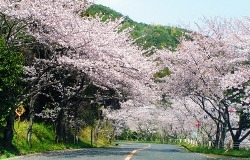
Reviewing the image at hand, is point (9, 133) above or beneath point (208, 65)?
beneath

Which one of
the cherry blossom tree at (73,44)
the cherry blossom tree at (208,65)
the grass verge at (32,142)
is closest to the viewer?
the grass verge at (32,142)

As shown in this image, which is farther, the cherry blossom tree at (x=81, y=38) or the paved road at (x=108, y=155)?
the cherry blossom tree at (x=81, y=38)

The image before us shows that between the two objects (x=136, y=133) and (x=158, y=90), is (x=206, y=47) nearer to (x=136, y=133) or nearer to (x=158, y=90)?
(x=158, y=90)

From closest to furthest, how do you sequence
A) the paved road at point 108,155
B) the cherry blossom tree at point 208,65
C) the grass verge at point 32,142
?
1. the paved road at point 108,155
2. the grass verge at point 32,142
3. the cherry blossom tree at point 208,65

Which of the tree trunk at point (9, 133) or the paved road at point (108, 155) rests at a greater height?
the tree trunk at point (9, 133)

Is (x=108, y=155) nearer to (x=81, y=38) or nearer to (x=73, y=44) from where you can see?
(x=73, y=44)

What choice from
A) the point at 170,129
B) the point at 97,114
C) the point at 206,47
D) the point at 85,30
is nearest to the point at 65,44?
the point at 85,30

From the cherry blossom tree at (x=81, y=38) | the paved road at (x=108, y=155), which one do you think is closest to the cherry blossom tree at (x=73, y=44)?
the cherry blossom tree at (x=81, y=38)

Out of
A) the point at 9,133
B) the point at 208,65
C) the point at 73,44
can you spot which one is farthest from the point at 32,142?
the point at 208,65

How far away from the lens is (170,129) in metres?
89.9

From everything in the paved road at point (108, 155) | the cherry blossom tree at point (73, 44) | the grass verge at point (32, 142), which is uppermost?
the cherry blossom tree at point (73, 44)

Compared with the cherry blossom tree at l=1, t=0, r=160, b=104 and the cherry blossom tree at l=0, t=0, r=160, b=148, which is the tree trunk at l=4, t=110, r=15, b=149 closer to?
the cherry blossom tree at l=0, t=0, r=160, b=148

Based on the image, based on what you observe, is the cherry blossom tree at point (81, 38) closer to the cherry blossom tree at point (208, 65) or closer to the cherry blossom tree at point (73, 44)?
the cherry blossom tree at point (73, 44)

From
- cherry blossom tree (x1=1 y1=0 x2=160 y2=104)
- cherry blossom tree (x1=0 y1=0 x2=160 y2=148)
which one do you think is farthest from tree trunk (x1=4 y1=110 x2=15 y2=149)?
cherry blossom tree (x1=1 y1=0 x2=160 y2=104)
